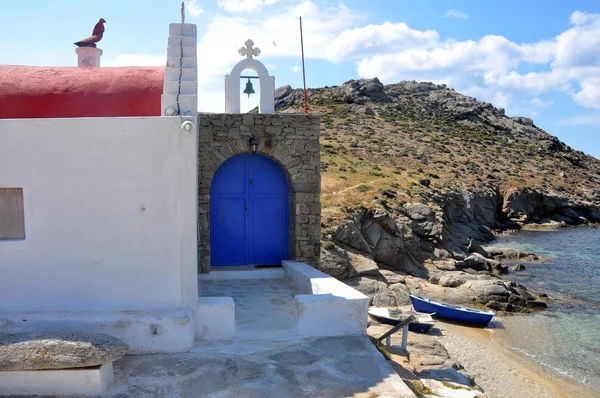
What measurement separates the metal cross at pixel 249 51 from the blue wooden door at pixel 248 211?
1.95 m

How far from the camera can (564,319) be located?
62.7 feet

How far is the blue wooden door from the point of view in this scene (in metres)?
10.3

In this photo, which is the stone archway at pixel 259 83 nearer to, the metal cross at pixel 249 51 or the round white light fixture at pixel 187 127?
the metal cross at pixel 249 51

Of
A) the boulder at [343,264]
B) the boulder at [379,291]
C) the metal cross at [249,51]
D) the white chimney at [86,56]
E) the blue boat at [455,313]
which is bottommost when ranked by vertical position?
the blue boat at [455,313]

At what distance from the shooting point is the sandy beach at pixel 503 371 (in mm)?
12789

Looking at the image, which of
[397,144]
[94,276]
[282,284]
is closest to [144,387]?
[94,276]

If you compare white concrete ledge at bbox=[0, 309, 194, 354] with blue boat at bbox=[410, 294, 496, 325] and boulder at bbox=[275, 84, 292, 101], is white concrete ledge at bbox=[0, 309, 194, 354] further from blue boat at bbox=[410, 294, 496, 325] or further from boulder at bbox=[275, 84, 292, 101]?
boulder at bbox=[275, 84, 292, 101]

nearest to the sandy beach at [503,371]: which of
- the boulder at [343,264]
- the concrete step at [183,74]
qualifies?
the boulder at [343,264]

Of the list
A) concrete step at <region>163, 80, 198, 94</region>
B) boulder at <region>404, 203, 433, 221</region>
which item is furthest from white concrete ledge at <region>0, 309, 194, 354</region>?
boulder at <region>404, 203, 433, 221</region>

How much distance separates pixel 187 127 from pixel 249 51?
4.33 metres

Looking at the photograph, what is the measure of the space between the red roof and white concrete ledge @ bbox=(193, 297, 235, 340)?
2.66 m

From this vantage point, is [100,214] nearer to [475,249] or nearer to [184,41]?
[184,41]

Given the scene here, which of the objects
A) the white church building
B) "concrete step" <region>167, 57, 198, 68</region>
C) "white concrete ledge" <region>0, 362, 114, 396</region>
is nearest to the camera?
"white concrete ledge" <region>0, 362, 114, 396</region>

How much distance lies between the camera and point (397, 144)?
47.7m
